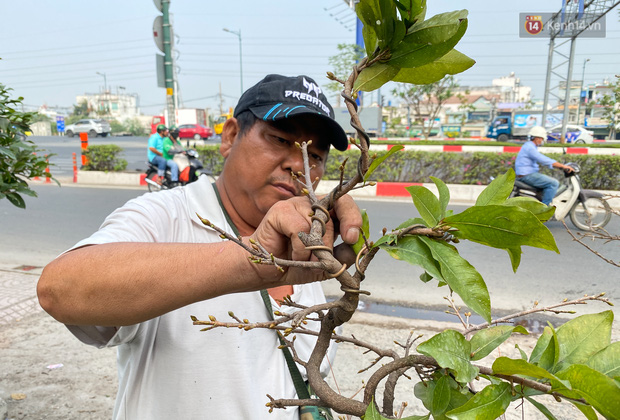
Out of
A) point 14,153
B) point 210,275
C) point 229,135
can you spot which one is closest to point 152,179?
point 14,153

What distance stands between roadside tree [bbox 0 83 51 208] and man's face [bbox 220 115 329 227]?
140 cm

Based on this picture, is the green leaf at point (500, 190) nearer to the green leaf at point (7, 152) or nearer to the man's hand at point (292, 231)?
the man's hand at point (292, 231)

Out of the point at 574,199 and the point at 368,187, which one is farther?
the point at 368,187

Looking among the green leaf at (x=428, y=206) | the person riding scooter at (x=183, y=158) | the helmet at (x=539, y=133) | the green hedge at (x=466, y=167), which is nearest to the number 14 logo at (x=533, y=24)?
the green hedge at (x=466, y=167)

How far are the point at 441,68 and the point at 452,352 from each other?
18.5 inches

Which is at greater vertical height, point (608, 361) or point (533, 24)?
point (533, 24)

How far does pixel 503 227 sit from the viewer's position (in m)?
0.70

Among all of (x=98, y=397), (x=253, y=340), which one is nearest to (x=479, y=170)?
(x=98, y=397)

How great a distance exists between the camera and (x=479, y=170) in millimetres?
9781

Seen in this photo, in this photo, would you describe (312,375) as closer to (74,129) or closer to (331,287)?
(331,287)

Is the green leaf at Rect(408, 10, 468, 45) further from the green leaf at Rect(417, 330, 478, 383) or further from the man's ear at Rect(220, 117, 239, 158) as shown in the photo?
the man's ear at Rect(220, 117, 239, 158)

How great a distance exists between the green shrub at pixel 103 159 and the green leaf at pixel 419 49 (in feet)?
39.9

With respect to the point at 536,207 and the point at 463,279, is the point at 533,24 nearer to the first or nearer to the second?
the point at 536,207

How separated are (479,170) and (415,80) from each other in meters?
9.59
